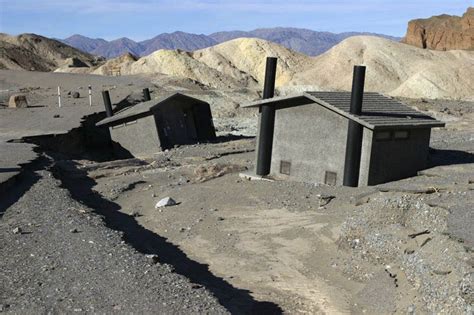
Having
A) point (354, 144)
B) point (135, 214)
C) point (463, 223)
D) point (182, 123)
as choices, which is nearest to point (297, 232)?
point (463, 223)

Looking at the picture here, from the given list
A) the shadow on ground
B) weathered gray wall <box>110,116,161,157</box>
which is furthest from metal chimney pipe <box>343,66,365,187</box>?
weathered gray wall <box>110,116,161,157</box>

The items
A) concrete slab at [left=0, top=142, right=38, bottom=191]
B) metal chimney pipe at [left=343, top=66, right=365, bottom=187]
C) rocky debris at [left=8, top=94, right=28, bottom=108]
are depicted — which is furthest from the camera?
rocky debris at [left=8, top=94, right=28, bottom=108]

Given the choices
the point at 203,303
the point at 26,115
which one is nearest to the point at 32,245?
the point at 203,303

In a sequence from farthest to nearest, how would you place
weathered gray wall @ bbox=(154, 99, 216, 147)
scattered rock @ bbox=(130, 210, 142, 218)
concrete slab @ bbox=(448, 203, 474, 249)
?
weathered gray wall @ bbox=(154, 99, 216, 147)
scattered rock @ bbox=(130, 210, 142, 218)
concrete slab @ bbox=(448, 203, 474, 249)

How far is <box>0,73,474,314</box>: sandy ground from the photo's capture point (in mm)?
10359

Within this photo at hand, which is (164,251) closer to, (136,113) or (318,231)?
(318,231)

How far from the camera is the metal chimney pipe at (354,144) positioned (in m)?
17.7

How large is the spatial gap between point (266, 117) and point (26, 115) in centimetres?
1682

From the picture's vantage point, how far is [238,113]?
46406 millimetres

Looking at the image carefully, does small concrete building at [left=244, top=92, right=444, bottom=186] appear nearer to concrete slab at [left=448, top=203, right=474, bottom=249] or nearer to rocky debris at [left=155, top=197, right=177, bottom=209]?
rocky debris at [left=155, top=197, right=177, bottom=209]

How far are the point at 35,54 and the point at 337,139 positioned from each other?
88.9 m

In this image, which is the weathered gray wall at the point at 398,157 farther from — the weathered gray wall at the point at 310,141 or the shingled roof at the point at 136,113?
the shingled roof at the point at 136,113

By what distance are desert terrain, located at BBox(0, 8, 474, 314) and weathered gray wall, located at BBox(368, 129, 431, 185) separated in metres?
0.53

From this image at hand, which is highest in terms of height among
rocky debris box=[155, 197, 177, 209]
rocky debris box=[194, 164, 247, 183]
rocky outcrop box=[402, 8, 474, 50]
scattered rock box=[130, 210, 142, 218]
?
rocky outcrop box=[402, 8, 474, 50]
